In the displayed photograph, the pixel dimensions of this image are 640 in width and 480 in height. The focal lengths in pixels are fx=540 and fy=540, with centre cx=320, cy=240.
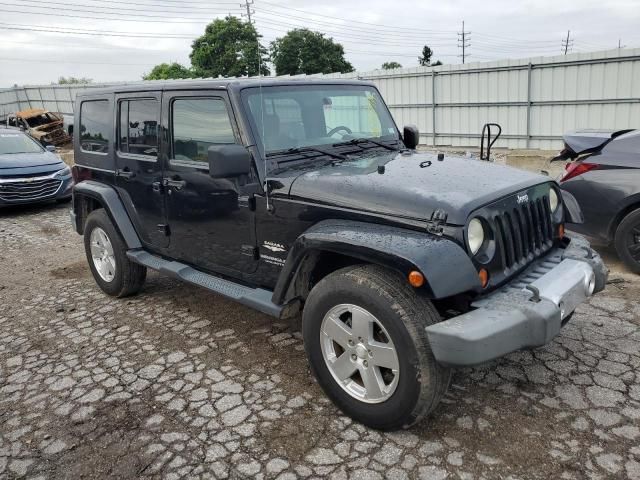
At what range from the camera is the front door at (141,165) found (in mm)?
4270

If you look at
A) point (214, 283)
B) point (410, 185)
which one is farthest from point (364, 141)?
point (214, 283)

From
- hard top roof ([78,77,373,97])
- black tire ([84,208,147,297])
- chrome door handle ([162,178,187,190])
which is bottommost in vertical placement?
black tire ([84,208,147,297])

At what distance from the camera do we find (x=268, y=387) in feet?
11.3

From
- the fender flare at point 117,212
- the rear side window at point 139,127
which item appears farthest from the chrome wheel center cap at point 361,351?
the fender flare at point 117,212

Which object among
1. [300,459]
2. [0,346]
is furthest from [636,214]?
[0,346]

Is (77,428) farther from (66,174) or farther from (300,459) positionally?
(66,174)

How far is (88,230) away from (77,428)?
8.30 feet

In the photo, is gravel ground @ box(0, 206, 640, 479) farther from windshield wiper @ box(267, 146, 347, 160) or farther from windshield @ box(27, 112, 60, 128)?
windshield @ box(27, 112, 60, 128)

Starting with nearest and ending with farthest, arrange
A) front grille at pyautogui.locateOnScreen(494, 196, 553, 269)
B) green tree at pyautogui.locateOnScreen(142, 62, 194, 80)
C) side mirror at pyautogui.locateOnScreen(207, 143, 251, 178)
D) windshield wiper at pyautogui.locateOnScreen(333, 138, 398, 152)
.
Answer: front grille at pyautogui.locateOnScreen(494, 196, 553, 269), side mirror at pyautogui.locateOnScreen(207, 143, 251, 178), windshield wiper at pyautogui.locateOnScreen(333, 138, 398, 152), green tree at pyautogui.locateOnScreen(142, 62, 194, 80)

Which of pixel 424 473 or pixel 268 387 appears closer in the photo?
pixel 424 473

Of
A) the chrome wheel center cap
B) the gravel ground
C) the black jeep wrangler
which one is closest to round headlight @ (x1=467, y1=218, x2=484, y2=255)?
the black jeep wrangler

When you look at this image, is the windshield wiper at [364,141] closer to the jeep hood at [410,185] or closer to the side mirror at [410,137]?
the jeep hood at [410,185]

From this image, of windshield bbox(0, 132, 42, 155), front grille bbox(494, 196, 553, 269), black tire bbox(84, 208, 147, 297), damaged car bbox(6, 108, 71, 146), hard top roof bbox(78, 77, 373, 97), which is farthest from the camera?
damaged car bbox(6, 108, 71, 146)

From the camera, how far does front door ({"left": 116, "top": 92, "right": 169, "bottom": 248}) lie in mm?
4270
